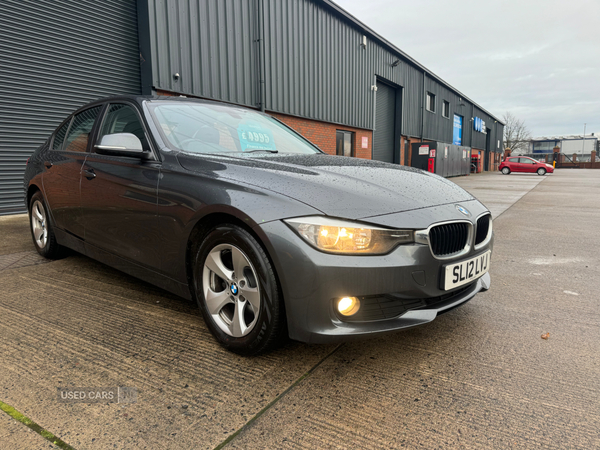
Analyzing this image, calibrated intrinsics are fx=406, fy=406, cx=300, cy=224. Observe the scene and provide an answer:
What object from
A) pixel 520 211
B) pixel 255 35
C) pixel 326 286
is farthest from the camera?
pixel 255 35

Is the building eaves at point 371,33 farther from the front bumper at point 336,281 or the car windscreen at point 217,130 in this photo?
the front bumper at point 336,281

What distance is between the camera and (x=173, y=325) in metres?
2.51

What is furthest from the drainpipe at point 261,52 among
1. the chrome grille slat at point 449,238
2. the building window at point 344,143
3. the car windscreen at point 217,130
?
the chrome grille slat at point 449,238

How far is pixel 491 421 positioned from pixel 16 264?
4070 millimetres

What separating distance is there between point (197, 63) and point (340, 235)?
8.51 metres

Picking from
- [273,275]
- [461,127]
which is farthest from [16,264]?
[461,127]

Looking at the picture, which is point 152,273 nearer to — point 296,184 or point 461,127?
point 296,184

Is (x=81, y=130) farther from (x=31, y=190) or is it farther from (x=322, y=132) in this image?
(x=322, y=132)

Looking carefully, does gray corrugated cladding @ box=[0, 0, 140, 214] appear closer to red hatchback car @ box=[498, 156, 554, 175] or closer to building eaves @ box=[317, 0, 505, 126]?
building eaves @ box=[317, 0, 505, 126]

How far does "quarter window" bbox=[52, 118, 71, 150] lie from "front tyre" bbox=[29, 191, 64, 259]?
48 centimetres

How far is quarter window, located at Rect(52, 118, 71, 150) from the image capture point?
3.69m

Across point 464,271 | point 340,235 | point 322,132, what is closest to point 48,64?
point 340,235

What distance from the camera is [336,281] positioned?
177cm

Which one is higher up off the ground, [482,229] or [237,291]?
[482,229]
